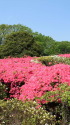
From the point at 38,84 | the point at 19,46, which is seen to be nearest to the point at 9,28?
the point at 19,46

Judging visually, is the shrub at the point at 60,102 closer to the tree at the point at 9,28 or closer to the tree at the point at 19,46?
the tree at the point at 19,46

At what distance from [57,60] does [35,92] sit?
10.5 meters

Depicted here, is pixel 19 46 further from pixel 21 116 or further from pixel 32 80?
pixel 21 116

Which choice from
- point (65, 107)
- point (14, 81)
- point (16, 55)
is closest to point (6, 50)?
point (16, 55)

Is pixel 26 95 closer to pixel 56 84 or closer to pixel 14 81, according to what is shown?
pixel 56 84

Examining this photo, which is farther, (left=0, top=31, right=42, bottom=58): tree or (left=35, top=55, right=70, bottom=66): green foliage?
(left=0, top=31, right=42, bottom=58): tree

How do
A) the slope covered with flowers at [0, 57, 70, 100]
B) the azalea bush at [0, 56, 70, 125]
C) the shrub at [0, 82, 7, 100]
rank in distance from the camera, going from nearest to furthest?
1. the azalea bush at [0, 56, 70, 125]
2. the slope covered with flowers at [0, 57, 70, 100]
3. the shrub at [0, 82, 7, 100]

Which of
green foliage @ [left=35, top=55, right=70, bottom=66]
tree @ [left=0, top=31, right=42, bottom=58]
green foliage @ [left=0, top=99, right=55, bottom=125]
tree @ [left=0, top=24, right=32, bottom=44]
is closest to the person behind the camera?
green foliage @ [left=0, top=99, right=55, bottom=125]

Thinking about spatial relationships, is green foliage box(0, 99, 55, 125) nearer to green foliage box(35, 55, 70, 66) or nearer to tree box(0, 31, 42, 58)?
green foliage box(35, 55, 70, 66)

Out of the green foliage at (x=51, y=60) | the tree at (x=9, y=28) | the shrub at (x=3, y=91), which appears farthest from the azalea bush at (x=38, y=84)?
the tree at (x=9, y=28)

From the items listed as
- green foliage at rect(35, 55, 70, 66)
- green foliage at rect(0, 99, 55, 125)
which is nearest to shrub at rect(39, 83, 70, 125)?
green foliage at rect(0, 99, 55, 125)

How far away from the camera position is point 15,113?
22.7 feet

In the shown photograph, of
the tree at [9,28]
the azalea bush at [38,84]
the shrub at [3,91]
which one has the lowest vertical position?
the shrub at [3,91]

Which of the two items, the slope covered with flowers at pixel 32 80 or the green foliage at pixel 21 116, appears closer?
the green foliage at pixel 21 116
